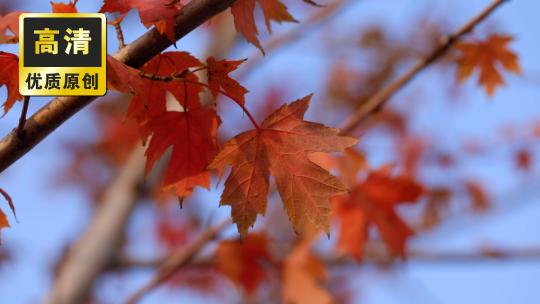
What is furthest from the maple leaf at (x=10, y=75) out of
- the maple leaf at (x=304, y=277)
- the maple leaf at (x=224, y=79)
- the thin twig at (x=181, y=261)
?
the maple leaf at (x=304, y=277)

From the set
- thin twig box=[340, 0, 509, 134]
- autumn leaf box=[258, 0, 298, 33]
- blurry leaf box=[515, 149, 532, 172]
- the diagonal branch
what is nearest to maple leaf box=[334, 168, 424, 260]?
thin twig box=[340, 0, 509, 134]

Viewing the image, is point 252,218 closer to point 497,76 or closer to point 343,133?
point 343,133

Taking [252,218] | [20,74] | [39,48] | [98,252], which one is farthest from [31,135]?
[98,252]

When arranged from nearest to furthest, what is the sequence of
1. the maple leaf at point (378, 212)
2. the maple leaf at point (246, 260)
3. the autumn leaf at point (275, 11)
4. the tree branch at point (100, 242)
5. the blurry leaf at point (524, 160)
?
the autumn leaf at point (275, 11) < the maple leaf at point (378, 212) < the maple leaf at point (246, 260) < the tree branch at point (100, 242) < the blurry leaf at point (524, 160)

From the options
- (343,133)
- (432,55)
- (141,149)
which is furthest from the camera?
(141,149)

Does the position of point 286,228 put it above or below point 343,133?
below

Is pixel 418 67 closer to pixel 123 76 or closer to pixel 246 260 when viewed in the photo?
pixel 246 260

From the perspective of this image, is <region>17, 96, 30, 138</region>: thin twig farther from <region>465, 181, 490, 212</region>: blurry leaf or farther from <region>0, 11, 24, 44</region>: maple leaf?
<region>465, 181, 490, 212</region>: blurry leaf

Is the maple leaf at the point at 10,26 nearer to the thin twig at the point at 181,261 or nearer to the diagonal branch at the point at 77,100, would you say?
the diagonal branch at the point at 77,100
